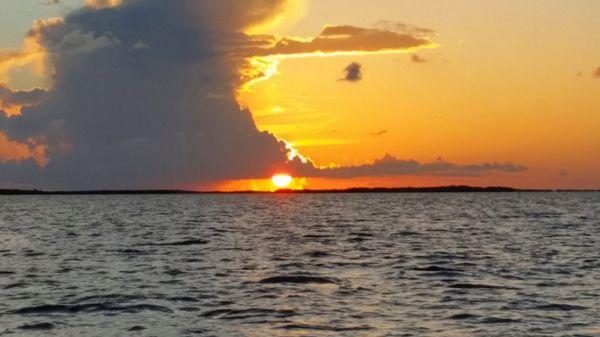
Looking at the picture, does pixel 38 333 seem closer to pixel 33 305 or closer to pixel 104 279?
pixel 33 305

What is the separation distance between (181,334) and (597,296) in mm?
18506

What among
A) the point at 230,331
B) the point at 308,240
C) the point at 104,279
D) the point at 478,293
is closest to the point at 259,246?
the point at 308,240

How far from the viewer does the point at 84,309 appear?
1225 inches

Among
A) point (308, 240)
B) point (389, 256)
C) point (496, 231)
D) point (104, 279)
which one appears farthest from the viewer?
point (496, 231)

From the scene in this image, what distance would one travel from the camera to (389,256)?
173 feet

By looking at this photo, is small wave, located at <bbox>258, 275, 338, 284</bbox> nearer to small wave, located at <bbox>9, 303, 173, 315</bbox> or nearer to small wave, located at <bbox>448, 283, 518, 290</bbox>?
small wave, located at <bbox>448, 283, 518, 290</bbox>

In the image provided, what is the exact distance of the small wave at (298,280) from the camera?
Answer: 39188 millimetres

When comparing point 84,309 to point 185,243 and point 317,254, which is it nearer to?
point 317,254

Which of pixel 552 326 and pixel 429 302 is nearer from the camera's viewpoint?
pixel 552 326

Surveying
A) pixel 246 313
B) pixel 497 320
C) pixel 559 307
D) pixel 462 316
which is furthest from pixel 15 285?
pixel 559 307

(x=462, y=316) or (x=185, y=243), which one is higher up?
(x=185, y=243)

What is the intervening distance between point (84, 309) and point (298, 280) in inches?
468

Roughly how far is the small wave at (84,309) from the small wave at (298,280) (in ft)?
28.7

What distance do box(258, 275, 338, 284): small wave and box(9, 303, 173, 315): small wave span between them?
876 centimetres
